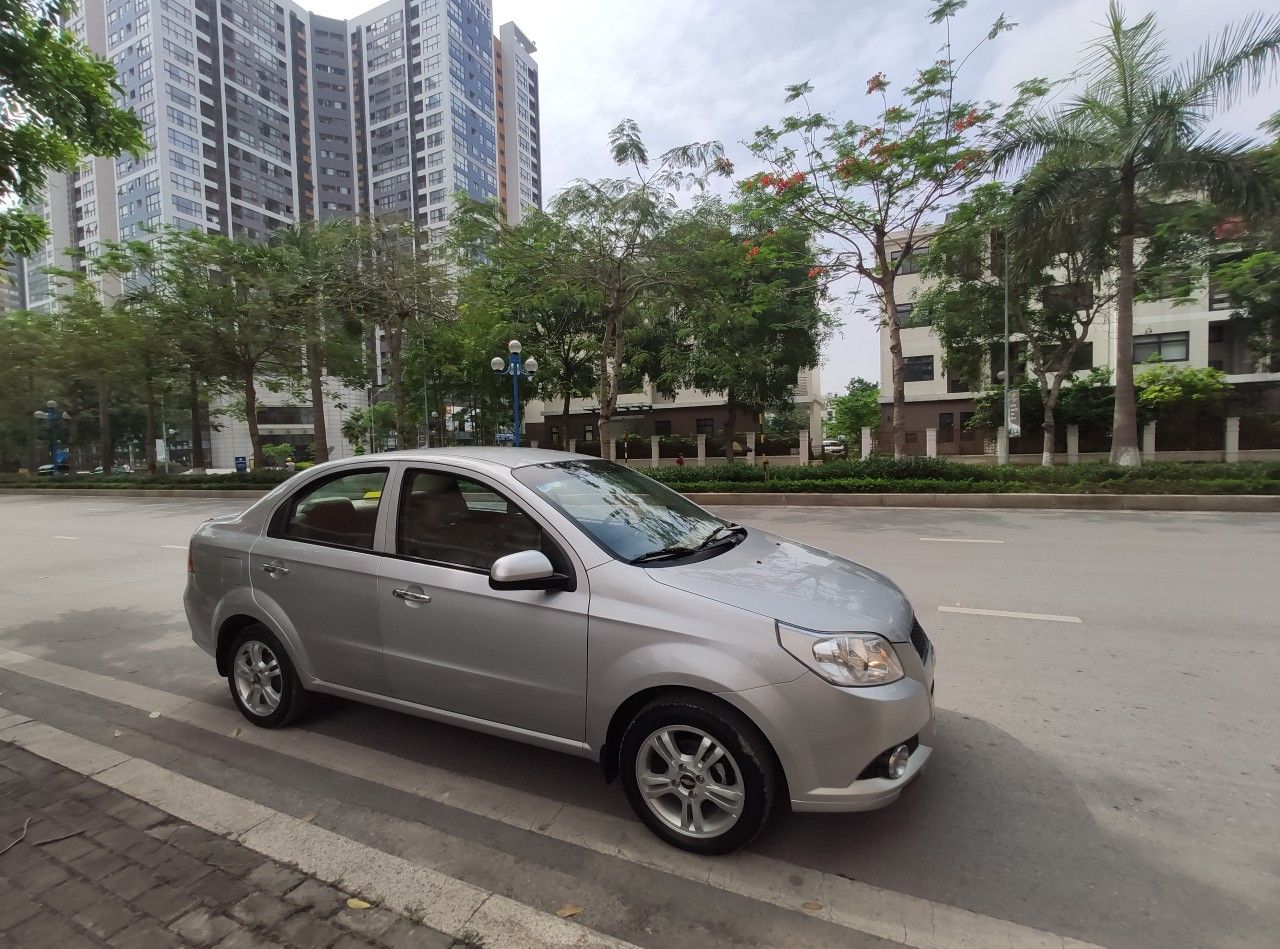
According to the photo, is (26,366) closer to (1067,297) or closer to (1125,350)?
(1125,350)

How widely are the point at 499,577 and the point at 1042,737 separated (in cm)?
286

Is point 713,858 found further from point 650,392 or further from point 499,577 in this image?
point 650,392

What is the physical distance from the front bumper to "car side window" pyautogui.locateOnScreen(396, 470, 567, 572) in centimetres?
125

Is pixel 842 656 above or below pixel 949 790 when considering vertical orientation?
above

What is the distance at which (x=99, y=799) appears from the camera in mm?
2980

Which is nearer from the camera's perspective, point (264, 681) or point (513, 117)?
point (264, 681)

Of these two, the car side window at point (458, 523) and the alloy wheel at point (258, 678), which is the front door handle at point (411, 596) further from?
the alloy wheel at point (258, 678)

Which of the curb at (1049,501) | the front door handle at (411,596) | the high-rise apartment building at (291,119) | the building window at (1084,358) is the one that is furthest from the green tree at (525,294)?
the high-rise apartment building at (291,119)

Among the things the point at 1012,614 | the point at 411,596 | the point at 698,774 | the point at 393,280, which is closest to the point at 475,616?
the point at 411,596

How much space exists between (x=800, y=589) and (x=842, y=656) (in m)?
0.36

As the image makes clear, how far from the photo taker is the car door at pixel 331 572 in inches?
127

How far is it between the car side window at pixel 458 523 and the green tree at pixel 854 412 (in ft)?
152

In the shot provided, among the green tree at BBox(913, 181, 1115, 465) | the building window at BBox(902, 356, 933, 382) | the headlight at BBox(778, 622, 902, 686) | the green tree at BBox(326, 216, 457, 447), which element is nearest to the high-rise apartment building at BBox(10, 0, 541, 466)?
the building window at BBox(902, 356, 933, 382)

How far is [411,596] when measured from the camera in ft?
10.0
